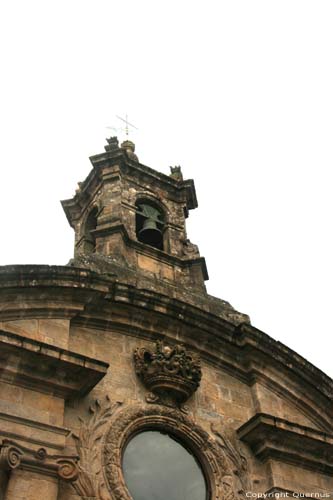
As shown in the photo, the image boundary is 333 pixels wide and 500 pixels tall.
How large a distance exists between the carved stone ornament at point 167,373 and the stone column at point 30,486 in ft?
7.53

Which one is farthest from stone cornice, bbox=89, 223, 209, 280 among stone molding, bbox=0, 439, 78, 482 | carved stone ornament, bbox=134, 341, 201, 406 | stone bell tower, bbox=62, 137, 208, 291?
stone molding, bbox=0, 439, 78, 482

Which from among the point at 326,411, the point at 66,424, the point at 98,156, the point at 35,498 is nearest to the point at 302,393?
the point at 326,411

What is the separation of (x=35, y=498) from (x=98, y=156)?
889cm

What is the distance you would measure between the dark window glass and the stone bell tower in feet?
10.5

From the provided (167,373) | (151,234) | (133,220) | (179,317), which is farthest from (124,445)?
(151,234)

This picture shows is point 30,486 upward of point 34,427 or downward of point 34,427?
downward

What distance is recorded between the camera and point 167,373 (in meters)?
10.8

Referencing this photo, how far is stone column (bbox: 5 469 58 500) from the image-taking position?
8.31 m

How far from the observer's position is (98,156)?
15836 millimetres

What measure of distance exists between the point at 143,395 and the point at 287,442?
7.66ft

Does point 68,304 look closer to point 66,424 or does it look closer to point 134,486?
point 66,424

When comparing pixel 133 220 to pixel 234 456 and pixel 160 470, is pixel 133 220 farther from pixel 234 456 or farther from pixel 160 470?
pixel 160 470

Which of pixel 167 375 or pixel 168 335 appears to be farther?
pixel 168 335

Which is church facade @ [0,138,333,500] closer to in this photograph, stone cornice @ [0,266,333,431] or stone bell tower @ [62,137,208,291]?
stone cornice @ [0,266,333,431]
